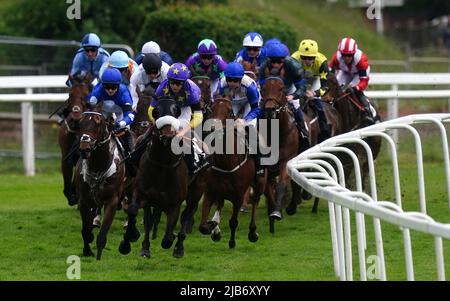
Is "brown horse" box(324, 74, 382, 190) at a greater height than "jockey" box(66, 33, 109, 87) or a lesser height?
lesser

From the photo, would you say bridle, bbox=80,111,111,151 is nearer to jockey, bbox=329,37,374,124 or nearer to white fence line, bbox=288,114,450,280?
white fence line, bbox=288,114,450,280

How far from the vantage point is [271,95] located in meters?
11.7

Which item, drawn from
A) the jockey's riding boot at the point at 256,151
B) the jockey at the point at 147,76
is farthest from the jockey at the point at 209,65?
the jockey's riding boot at the point at 256,151

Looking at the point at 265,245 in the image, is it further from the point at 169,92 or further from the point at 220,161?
the point at 169,92

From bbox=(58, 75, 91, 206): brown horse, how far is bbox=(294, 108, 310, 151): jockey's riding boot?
2351mm

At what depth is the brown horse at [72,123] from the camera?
12008mm

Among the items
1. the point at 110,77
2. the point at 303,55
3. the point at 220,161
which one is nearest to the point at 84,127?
the point at 110,77

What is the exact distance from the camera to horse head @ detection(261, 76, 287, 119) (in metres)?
11.7

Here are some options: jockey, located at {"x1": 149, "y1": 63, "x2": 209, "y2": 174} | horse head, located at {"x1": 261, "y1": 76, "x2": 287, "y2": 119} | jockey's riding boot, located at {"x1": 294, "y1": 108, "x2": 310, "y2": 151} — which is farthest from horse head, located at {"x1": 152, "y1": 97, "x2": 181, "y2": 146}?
jockey's riding boot, located at {"x1": 294, "y1": 108, "x2": 310, "y2": 151}

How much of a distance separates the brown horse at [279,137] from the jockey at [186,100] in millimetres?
1203

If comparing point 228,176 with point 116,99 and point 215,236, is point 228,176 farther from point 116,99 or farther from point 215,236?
point 116,99

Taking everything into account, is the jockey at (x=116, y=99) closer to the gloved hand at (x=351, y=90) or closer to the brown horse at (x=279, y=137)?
the brown horse at (x=279, y=137)

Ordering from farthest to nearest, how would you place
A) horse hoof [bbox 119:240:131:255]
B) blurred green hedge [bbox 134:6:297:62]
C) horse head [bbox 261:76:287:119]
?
blurred green hedge [bbox 134:6:297:62], horse head [bbox 261:76:287:119], horse hoof [bbox 119:240:131:255]

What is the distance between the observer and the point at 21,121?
17.4 metres
